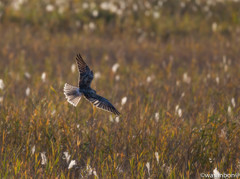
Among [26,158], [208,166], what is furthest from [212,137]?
[26,158]

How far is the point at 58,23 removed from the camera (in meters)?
10.5

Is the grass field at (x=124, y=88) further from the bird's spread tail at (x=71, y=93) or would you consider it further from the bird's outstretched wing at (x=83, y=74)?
the bird's outstretched wing at (x=83, y=74)

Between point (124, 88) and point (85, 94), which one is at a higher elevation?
point (85, 94)

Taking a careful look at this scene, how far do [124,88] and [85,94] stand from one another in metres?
3.05

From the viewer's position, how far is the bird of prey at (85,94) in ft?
9.84

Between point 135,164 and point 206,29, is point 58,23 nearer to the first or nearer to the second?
point 206,29

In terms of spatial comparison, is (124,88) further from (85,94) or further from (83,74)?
(85,94)

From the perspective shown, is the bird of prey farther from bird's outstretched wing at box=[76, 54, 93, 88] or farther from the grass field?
the grass field

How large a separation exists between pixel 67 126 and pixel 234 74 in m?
3.85

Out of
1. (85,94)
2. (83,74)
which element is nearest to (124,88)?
(83,74)

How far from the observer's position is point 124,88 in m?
6.10

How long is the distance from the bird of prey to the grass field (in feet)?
1.54

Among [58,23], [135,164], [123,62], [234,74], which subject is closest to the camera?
[135,164]

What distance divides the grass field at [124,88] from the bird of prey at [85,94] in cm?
47
